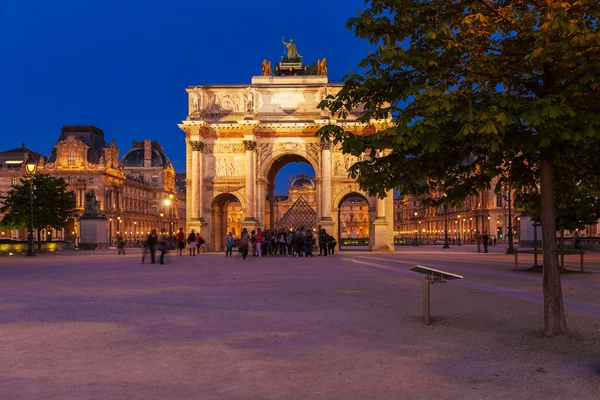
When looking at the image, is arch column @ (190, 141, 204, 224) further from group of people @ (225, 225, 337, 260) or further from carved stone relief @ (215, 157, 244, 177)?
group of people @ (225, 225, 337, 260)

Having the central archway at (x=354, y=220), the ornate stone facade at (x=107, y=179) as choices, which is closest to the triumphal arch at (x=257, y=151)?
the ornate stone facade at (x=107, y=179)

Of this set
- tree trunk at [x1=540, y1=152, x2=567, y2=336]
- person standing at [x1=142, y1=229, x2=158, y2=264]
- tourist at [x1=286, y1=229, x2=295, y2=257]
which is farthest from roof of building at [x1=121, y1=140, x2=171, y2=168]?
tree trunk at [x1=540, y1=152, x2=567, y2=336]

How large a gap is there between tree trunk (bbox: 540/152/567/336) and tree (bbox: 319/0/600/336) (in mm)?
15

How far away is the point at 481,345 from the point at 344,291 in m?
7.41

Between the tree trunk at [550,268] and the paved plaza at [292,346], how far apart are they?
0.27 m

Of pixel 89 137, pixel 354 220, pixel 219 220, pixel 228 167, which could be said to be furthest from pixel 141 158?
pixel 228 167

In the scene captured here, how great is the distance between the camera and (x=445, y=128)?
9.23 metres

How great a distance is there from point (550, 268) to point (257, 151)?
4480 cm

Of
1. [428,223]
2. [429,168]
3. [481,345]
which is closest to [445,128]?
[429,168]

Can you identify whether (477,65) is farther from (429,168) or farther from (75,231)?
(75,231)

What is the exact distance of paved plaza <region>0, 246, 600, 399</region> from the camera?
656 centimetres

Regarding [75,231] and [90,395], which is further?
[75,231]

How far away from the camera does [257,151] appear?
53531mm

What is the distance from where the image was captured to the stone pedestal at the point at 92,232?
5488cm
